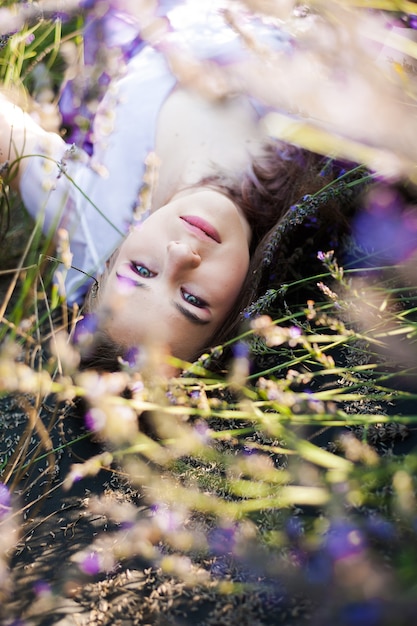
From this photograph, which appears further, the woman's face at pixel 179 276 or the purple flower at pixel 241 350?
the woman's face at pixel 179 276

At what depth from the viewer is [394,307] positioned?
44.4 inches

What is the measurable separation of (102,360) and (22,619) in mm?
580

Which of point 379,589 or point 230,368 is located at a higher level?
point 379,589

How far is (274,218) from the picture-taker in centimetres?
150

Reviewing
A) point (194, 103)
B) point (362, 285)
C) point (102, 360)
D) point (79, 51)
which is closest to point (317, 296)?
point (362, 285)

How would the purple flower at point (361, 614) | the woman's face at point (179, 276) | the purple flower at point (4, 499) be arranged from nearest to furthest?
the purple flower at point (361, 614), the purple flower at point (4, 499), the woman's face at point (179, 276)

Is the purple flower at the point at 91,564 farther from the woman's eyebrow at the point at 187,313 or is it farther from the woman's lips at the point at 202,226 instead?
the woman's lips at the point at 202,226

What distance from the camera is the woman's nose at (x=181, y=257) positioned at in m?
1.26

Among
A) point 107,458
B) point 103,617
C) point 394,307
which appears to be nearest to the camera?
point 107,458

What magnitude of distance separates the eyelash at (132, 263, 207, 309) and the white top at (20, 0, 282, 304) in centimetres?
16

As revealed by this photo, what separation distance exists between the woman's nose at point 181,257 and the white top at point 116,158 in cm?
24

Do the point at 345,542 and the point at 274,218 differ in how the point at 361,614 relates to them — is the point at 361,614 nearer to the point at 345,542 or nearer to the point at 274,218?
the point at 345,542

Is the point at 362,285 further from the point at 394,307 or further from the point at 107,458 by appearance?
the point at 107,458

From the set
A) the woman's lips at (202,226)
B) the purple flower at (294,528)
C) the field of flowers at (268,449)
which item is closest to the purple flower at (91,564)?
the field of flowers at (268,449)
